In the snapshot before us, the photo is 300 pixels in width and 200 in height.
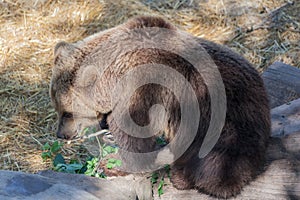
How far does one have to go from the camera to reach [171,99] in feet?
16.1

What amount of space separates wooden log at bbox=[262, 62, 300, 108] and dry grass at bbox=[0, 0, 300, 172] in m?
1.54

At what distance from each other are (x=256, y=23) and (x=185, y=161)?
14.4ft

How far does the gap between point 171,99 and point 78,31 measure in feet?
14.2

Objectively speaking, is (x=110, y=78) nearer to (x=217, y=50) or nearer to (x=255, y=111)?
(x=217, y=50)

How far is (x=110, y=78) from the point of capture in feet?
17.1

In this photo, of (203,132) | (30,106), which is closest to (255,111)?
(203,132)

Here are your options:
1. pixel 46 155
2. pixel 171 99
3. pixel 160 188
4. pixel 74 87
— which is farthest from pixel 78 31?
pixel 160 188

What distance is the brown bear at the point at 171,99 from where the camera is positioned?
470 cm

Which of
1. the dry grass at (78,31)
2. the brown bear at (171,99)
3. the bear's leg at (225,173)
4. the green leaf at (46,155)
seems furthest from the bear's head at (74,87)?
the dry grass at (78,31)

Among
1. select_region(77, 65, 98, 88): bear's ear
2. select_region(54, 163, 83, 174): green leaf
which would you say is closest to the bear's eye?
select_region(77, 65, 98, 88): bear's ear

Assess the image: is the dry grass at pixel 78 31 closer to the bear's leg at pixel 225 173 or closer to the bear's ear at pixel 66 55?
the bear's ear at pixel 66 55

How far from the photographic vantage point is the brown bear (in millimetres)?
4695

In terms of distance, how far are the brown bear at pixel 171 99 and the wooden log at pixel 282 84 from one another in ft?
4.47

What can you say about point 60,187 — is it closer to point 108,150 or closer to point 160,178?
point 108,150
